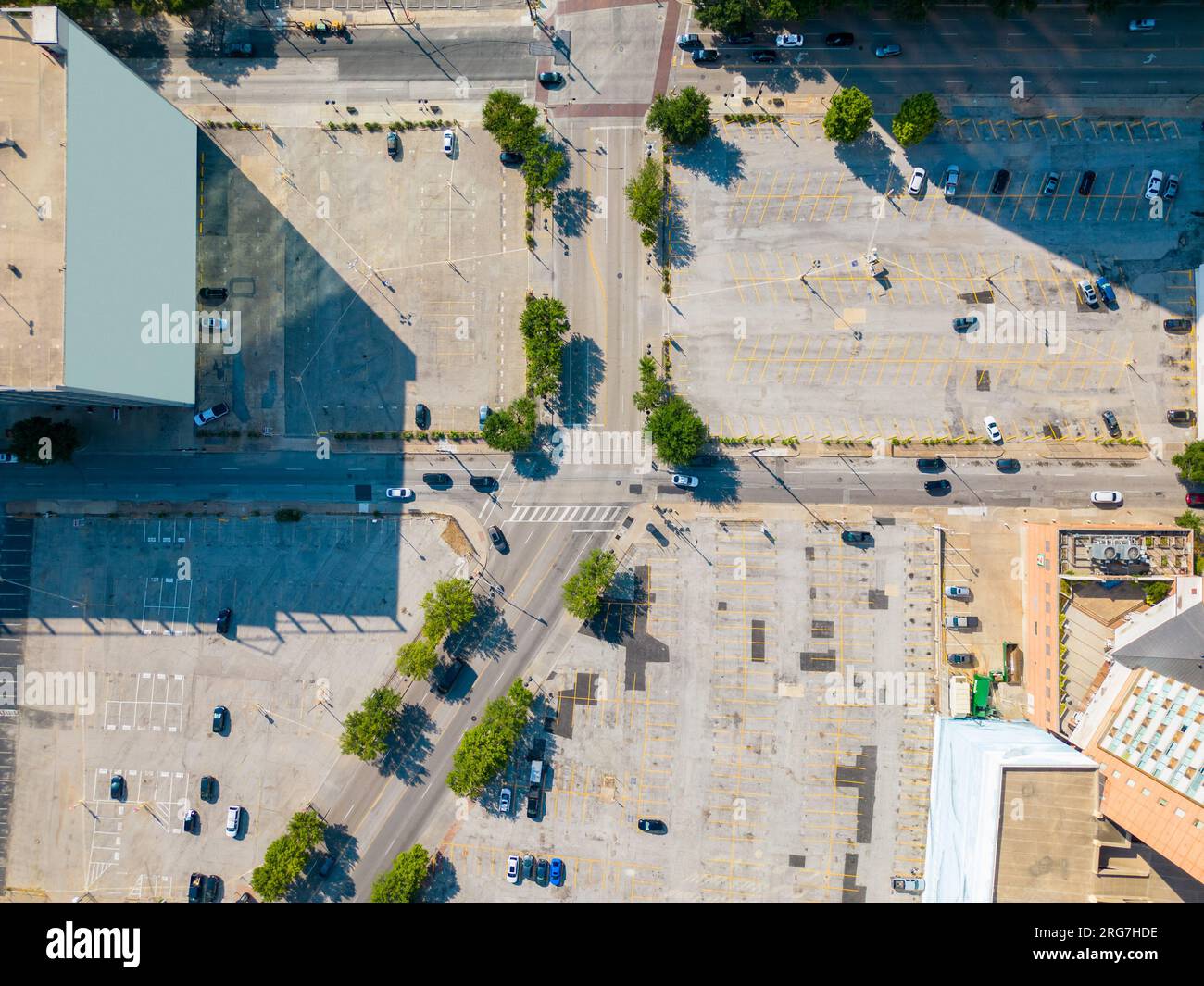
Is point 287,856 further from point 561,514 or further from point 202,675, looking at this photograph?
point 561,514

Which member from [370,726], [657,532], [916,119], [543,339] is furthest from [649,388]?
[370,726]

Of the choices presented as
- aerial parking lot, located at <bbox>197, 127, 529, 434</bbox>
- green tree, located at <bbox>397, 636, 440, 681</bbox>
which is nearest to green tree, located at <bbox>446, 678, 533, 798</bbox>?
green tree, located at <bbox>397, 636, 440, 681</bbox>

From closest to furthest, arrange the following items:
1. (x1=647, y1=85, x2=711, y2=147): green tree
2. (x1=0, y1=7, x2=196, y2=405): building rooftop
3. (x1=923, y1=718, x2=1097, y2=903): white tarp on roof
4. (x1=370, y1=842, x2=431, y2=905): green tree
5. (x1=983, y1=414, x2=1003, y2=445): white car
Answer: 1. (x1=0, y1=7, x2=196, y2=405): building rooftop
2. (x1=923, y1=718, x2=1097, y2=903): white tarp on roof
3. (x1=370, y1=842, x2=431, y2=905): green tree
4. (x1=647, y1=85, x2=711, y2=147): green tree
5. (x1=983, y1=414, x2=1003, y2=445): white car

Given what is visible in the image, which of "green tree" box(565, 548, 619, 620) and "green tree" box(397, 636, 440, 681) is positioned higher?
"green tree" box(565, 548, 619, 620)

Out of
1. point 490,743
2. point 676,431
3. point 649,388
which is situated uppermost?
point 649,388

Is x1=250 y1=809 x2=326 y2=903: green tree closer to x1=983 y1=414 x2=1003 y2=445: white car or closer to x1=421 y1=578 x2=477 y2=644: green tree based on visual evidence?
x1=421 y1=578 x2=477 y2=644: green tree

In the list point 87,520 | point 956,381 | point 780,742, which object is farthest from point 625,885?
point 87,520

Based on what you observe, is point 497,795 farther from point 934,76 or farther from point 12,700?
point 934,76
